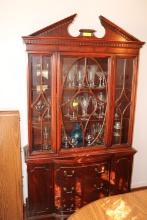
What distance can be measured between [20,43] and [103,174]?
1798 mm

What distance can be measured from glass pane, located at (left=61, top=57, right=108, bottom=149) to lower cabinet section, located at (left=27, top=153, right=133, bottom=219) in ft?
0.77

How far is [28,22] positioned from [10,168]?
63.0 inches

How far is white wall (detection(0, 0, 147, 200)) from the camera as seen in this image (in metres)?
2.44

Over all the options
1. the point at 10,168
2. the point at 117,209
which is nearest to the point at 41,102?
the point at 10,168

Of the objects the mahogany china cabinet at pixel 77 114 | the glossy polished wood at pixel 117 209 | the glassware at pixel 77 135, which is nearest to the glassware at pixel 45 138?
the mahogany china cabinet at pixel 77 114

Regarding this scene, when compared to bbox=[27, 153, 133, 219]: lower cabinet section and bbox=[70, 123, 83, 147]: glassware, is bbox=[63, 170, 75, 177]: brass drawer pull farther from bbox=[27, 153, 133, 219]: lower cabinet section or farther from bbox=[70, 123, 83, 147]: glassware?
bbox=[70, 123, 83, 147]: glassware

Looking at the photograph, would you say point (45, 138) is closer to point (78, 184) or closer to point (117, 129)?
point (78, 184)

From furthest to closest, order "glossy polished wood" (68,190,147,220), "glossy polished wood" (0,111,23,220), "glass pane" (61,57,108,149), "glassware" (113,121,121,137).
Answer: "glassware" (113,121,121,137) < "glass pane" (61,57,108,149) < "glossy polished wood" (0,111,23,220) < "glossy polished wood" (68,190,147,220)

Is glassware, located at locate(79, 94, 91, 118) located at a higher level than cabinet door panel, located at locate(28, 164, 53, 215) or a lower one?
higher

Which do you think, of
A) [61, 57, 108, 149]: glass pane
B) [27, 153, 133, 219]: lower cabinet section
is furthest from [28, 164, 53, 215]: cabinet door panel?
[61, 57, 108, 149]: glass pane

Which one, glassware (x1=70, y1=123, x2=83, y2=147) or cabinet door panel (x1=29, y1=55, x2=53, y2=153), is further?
glassware (x1=70, y1=123, x2=83, y2=147)

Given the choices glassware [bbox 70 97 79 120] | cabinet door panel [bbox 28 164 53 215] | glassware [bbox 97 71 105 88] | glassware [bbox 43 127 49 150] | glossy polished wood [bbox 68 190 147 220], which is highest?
glassware [bbox 97 71 105 88]

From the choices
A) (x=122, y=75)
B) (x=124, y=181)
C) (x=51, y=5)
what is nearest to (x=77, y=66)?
(x=122, y=75)

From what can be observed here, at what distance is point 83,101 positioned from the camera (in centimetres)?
257
